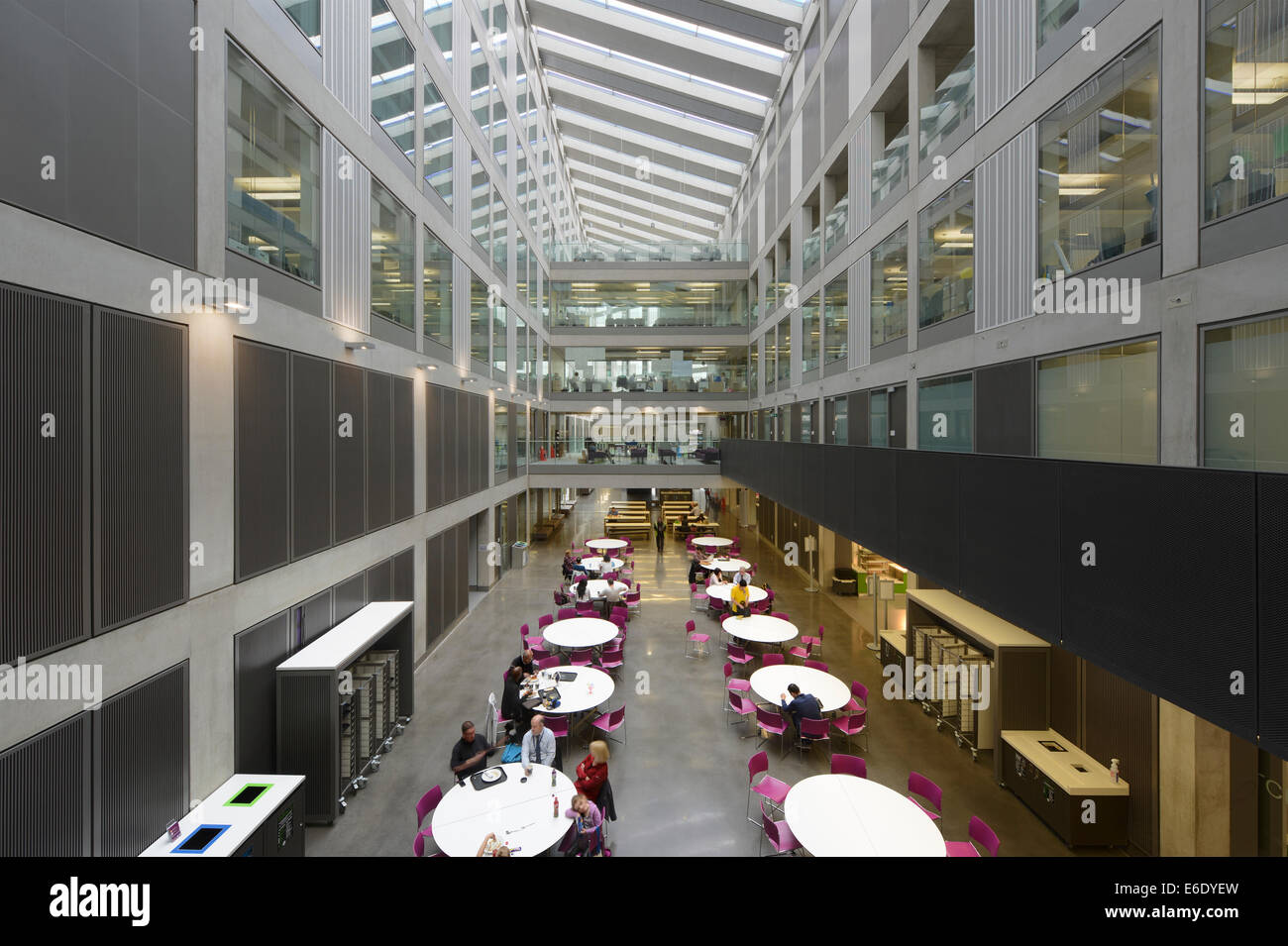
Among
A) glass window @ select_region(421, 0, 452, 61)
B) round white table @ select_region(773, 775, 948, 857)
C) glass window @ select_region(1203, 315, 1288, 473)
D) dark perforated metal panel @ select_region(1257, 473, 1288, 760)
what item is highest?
glass window @ select_region(421, 0, 452, 61)

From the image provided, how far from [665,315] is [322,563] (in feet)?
80.8

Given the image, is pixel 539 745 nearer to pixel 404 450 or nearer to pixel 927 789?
pixel 927 789

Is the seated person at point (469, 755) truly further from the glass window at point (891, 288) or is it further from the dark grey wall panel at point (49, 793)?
the glass window at point (891, 288)

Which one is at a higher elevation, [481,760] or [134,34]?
[134,34]

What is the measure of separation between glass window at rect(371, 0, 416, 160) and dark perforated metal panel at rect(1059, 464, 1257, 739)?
1284 centimetres

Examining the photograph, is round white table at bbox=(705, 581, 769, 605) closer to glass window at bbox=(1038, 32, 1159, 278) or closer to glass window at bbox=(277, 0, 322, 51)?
glass window at bbox=(1038, 32, 1159, 278)

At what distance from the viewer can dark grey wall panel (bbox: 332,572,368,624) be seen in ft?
30.9

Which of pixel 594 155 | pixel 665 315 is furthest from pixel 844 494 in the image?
pixel 594 155

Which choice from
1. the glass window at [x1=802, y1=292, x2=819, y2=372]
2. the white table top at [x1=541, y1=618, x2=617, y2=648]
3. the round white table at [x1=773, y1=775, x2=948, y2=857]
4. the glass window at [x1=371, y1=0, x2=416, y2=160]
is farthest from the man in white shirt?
the glass window at [x1=802, y1=292, x2=819, y2=372]

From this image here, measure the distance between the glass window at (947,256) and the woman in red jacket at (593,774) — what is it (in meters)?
9.20

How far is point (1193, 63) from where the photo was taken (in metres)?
5.88

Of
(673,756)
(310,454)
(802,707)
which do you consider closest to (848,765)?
(802,707)
